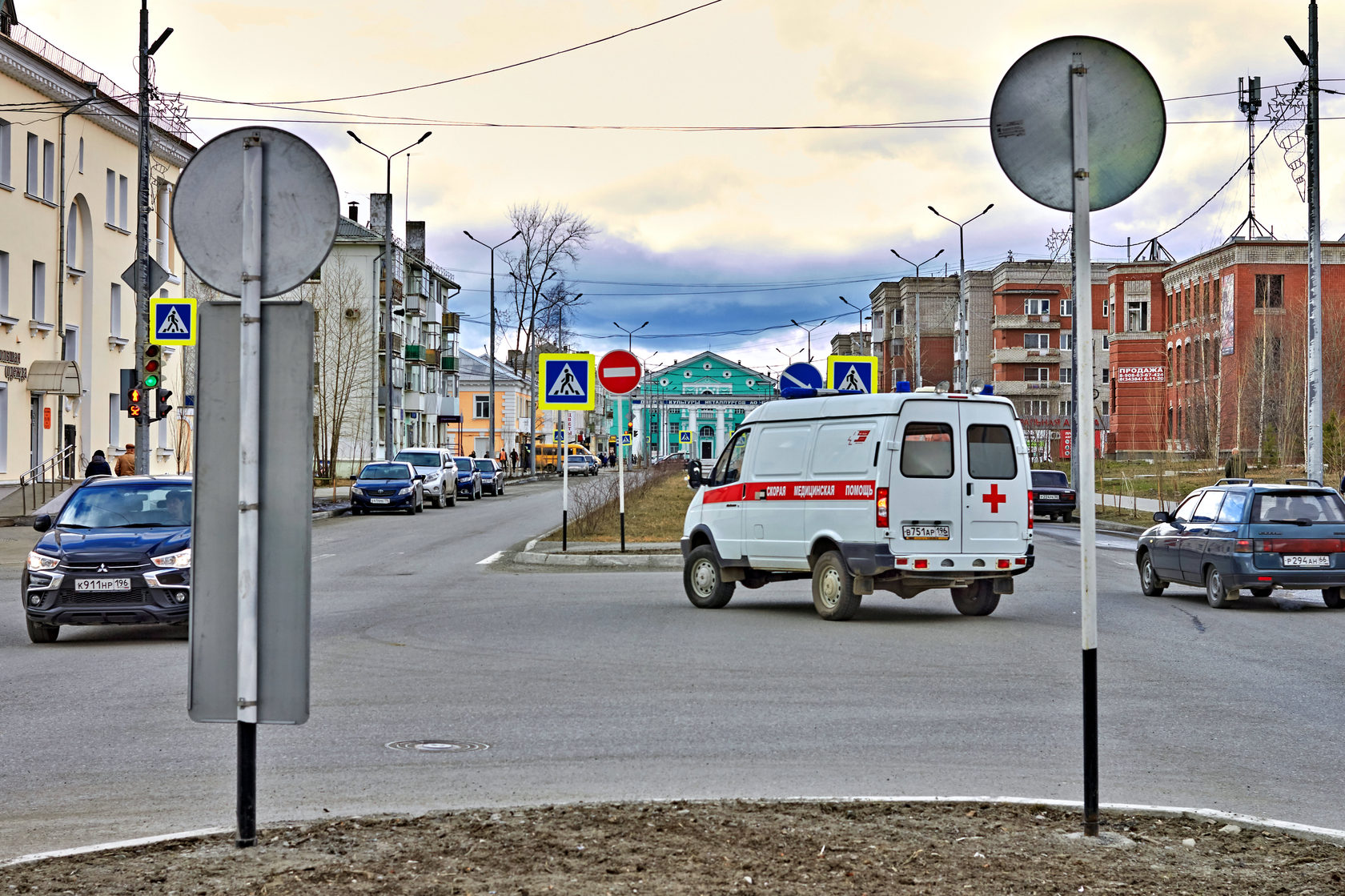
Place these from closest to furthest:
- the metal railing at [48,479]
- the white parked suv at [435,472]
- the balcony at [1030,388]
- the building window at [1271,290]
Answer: the metal railing at [48,479], the white parked suv at [435,472], the building window at [1271,290], the balcony at [1030,388]

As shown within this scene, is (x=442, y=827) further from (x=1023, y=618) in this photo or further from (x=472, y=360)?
(x=472, y=360)

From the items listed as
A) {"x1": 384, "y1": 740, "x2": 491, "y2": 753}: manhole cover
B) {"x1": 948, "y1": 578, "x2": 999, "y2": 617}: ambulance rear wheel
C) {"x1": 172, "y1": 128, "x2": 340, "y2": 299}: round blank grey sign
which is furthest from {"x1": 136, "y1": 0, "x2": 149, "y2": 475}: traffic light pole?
{"x1": 172, "y1": 128, "x2": 340, "y2": 299}: round blank grey sign

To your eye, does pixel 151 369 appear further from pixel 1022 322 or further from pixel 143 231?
pixel 1022 322

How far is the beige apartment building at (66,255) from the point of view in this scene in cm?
3925

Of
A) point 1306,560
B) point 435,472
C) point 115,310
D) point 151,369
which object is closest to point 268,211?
point 1306,560

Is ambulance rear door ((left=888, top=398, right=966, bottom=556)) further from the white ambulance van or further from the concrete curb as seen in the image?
the concrete curb

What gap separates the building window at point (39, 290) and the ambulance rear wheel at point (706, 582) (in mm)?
30631

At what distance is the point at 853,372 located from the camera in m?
24.8

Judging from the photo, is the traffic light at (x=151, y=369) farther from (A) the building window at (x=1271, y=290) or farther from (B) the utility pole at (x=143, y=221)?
(A) the building window at (x=1271, y=290)

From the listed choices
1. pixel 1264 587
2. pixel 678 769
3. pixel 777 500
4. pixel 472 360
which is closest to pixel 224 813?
pixel 678 769

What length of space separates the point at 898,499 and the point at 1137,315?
264 feet

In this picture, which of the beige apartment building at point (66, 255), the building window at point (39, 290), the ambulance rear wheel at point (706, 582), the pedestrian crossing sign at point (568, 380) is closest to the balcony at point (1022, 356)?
the beige apartment building at point (66, 255)

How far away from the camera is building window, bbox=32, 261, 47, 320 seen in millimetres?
41312

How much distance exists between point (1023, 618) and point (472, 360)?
399 feet
